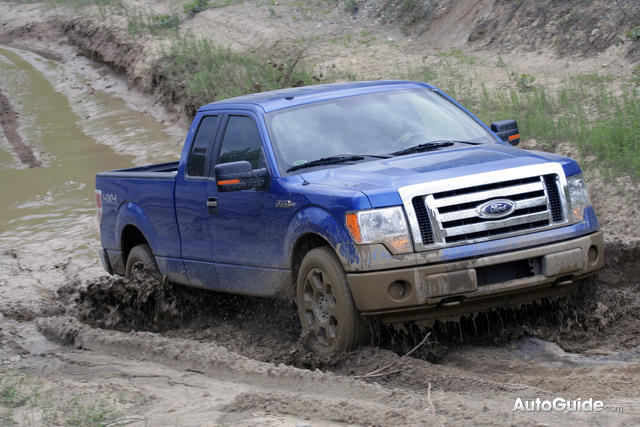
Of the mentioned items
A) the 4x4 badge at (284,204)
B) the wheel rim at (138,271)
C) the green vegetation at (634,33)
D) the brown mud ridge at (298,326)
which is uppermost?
the green vegetation at (634,33)

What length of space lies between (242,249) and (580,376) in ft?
8.88

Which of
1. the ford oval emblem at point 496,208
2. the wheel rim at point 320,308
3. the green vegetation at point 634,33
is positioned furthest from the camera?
the green vegetation at point 634,33

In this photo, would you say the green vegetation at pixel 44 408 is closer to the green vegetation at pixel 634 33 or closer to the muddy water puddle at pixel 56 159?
the muddy water puddle at pixel 56 159

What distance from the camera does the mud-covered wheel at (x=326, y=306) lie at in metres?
5.84

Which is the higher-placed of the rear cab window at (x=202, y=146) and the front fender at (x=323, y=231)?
the rear cab window at (x=202, y=146)

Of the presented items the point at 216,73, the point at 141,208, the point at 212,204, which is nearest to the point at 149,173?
the point at 141,208

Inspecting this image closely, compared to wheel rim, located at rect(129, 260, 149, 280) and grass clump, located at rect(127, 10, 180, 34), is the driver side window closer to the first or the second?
wheel rim, located at rect(129, 260, 149, 280)

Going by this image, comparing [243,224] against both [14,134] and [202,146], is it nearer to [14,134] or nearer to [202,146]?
[202,146]

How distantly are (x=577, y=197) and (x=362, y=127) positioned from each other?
167cm

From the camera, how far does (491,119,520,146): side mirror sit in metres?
7.29

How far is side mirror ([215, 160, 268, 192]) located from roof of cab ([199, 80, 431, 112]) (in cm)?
70

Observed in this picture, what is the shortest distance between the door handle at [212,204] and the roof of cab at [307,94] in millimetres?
772

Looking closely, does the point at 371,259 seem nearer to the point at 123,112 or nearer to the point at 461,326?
the point at 461,326

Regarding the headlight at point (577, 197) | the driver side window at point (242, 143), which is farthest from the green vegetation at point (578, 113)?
the driver side window at point (242, 143)
